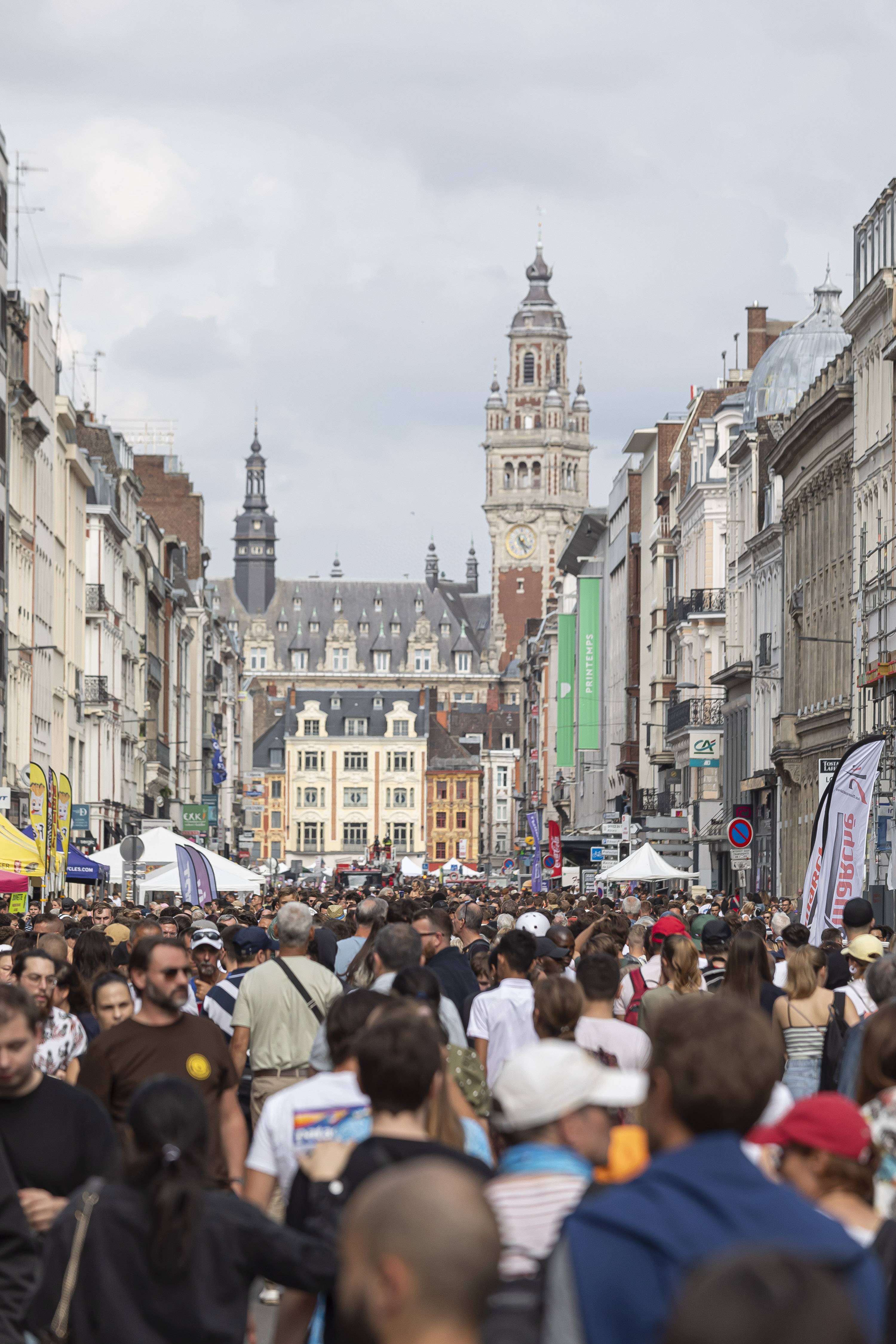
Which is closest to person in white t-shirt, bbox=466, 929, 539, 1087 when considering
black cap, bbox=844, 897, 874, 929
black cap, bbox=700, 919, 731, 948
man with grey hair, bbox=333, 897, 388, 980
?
black cap, bbox=700, 919, 731, 948

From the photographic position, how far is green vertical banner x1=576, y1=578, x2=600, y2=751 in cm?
10081

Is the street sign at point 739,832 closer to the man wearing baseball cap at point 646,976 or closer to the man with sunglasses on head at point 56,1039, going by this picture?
the man wearing baseball cap at point 646,976

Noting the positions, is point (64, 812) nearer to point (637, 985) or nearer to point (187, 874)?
point (187, 874)

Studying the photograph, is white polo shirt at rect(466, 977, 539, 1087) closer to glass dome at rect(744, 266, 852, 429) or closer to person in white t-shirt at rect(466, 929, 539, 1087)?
person in white t-shirt at rect(466, 929, 539, 1087)

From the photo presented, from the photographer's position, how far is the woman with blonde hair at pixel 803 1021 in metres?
10.2

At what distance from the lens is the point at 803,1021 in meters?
10.5

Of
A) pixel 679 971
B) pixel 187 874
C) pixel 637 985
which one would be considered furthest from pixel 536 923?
pixel 187 874

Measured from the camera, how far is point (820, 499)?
161 feet

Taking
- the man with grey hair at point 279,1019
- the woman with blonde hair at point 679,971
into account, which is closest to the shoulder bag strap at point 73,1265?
the man with grey hair at point 279,1019

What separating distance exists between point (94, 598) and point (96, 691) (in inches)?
113

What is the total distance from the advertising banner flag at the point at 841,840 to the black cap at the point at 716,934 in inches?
161

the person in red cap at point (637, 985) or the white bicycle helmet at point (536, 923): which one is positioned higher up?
the white bicycle helmet at point (536, 923)

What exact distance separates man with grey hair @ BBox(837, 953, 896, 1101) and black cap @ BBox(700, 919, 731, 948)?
2284 millimetres

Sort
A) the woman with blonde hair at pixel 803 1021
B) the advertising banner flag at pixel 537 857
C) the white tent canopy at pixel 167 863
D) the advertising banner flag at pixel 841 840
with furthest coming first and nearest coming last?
the advertising banner flag at pixel 537 857 → the white tent canopy at pixel 167 863 → the advertising banner flag at pixel 841 840 → the woman with blonde hair at pixel 803 1021
